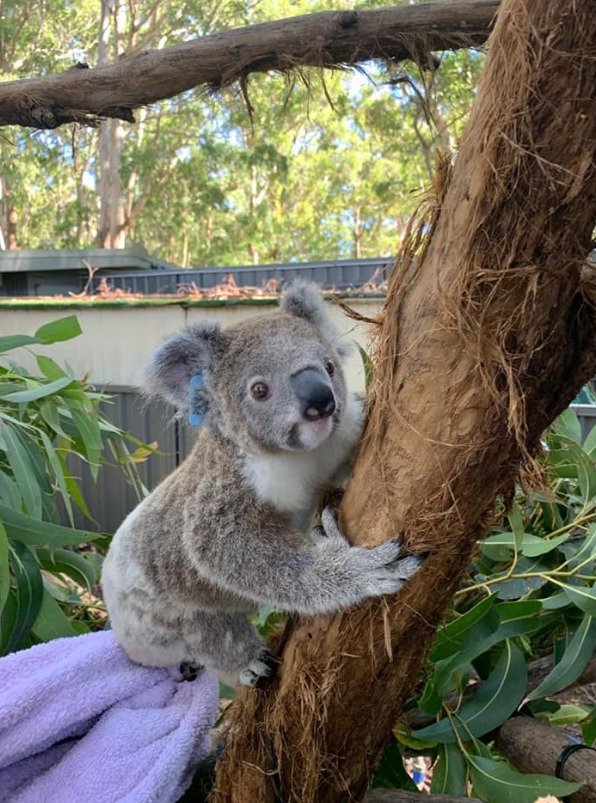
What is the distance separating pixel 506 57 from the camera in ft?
2.73

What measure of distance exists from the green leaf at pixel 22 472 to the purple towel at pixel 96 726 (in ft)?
1.16

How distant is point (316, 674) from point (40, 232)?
2302 cm

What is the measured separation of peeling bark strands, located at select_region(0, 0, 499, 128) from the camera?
2109mm

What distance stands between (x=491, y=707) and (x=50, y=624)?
1.15m

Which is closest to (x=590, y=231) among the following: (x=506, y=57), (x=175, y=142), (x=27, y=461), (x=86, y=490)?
(x=506, y=57)

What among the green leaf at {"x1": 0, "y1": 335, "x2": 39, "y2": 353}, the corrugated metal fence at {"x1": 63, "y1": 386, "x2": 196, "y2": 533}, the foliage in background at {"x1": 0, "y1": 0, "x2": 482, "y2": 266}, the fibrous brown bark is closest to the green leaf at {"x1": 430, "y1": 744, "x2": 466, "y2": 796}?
the fibrous brown bark

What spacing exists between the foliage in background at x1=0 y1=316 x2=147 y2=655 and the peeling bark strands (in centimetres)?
81

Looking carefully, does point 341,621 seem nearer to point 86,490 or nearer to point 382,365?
point 382,365

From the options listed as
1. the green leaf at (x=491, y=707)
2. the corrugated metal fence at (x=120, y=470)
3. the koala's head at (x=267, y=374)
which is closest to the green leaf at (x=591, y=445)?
the green leaf at (x=491, y=707)

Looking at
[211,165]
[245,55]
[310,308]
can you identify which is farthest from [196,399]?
[211,165]

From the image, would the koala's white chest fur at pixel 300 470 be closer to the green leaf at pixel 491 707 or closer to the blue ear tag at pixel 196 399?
the blue ear tag at pixel 196 399

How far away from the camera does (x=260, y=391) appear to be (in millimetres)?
1370

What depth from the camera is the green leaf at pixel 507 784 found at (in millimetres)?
1269

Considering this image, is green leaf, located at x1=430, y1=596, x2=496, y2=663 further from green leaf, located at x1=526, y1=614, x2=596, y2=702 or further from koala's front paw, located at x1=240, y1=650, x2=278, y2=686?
koala's front paw, located at x1=240, y1=650, x2=278, y2=686
